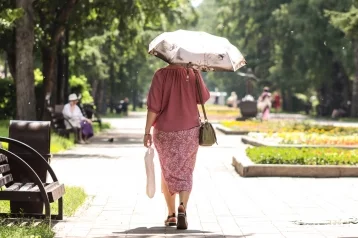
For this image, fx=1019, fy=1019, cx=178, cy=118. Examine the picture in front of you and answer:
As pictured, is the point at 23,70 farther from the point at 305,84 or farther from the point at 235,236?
the point at 305,84

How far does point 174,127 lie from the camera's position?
10.3 meters

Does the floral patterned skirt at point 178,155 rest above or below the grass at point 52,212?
above

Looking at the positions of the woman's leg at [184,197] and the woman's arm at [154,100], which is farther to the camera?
the woman's arm at [154,100]

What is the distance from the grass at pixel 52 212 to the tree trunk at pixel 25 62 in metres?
11.2

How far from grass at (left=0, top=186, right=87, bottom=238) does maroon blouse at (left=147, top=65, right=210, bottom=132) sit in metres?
1.57

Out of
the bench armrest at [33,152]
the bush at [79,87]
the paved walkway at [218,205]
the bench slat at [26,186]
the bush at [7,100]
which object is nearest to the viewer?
the paved walkway at [218,205]

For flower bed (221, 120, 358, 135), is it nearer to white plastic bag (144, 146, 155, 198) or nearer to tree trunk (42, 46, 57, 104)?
tree trunk (42, 46, 57, 104)

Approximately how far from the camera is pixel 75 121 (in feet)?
87.7

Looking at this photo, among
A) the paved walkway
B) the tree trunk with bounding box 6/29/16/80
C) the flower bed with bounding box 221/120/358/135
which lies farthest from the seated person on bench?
the paved walkway

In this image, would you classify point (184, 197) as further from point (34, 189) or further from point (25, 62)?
point (25, 62)

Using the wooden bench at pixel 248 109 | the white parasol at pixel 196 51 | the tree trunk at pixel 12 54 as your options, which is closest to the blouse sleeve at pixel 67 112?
the tree trunk at pixel 12 54

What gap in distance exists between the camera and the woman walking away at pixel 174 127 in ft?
33.7

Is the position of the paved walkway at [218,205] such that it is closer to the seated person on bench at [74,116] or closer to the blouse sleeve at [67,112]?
the seated person on bench at [74,116]

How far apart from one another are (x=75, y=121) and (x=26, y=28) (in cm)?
351
